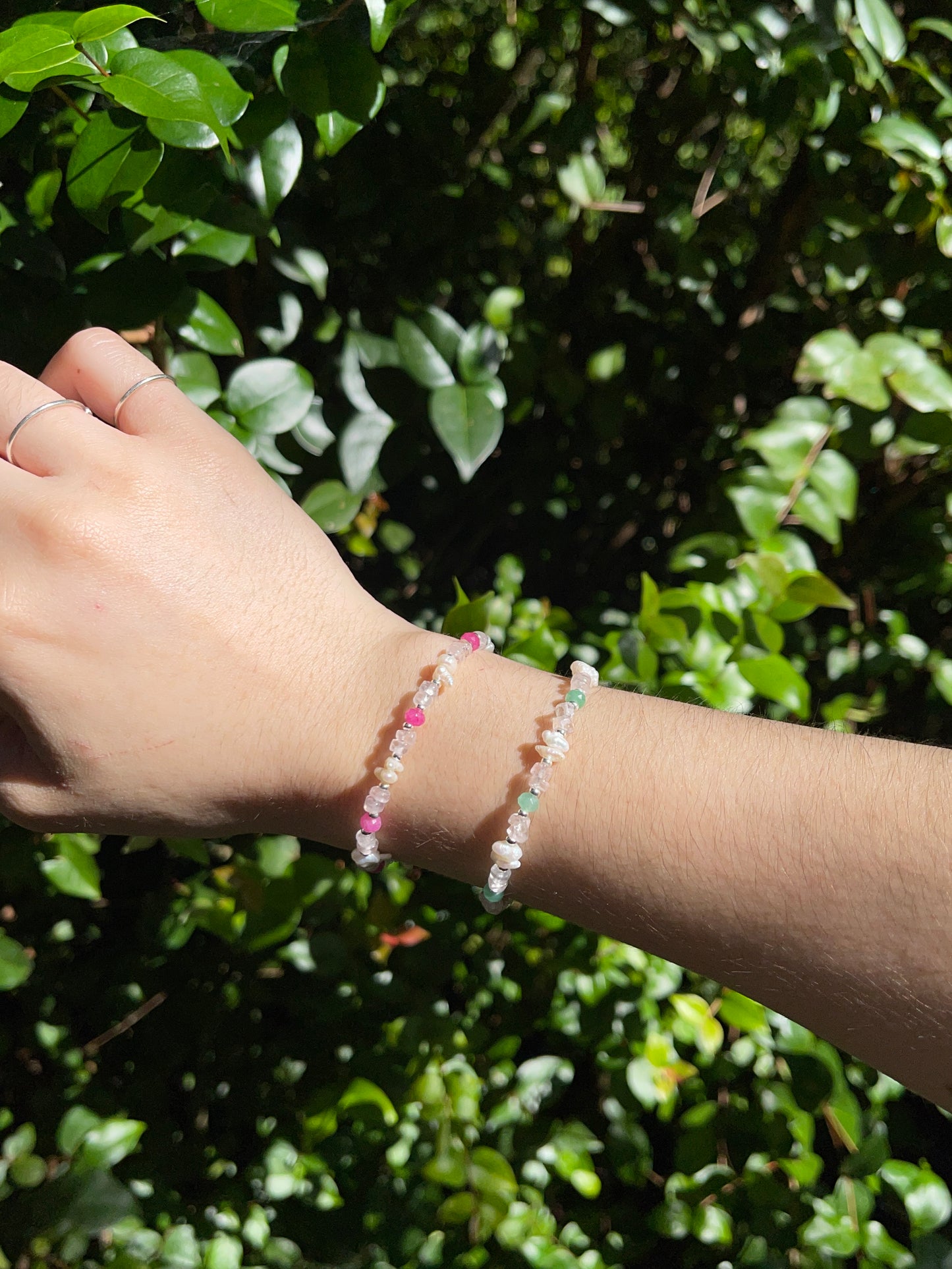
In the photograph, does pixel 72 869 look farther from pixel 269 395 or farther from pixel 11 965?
pixel 269 395

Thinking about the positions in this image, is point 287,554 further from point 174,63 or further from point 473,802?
point 174,63

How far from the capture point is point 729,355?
1693mm

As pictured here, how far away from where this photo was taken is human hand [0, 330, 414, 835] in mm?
733

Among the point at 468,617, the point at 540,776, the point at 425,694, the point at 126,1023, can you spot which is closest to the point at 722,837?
the point at 540,776

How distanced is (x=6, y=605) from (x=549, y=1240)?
1078 mm

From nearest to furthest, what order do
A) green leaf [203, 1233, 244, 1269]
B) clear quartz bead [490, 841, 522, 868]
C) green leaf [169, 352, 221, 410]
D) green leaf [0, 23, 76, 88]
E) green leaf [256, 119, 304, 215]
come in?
green leaf [0, 23, 76, 88], clear quartz bead [490, 841, 522, 868], green leaf [256, 119, 304, 215], green leaf [169, 352, 221, 410], green leaf [203, 1233, 244, 1269]

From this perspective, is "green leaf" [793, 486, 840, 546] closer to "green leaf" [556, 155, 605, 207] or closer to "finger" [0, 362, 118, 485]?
"green leaf" [556, 155, 605, 207]

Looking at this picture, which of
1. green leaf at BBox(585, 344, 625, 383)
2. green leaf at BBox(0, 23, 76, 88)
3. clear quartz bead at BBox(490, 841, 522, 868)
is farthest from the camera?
green leaf at BBox(585, 344, 625, 383)

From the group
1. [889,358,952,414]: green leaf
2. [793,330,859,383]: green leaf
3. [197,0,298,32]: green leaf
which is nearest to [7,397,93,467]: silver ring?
[197,0,298,32]: green leaf

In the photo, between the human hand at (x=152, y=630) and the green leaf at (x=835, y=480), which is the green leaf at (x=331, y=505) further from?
the green leaf at (x=835, y=480)

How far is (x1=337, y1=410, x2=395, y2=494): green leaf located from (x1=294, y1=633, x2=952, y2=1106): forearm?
0.34m

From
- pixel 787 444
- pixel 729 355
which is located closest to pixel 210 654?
pixel 787 444

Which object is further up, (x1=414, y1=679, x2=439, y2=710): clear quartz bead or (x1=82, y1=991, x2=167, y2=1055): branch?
(x1=414, y1=679, x2=439, y2=710): clear quartz bead

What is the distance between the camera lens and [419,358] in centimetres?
106
